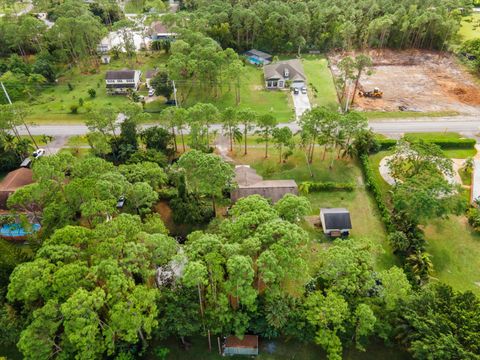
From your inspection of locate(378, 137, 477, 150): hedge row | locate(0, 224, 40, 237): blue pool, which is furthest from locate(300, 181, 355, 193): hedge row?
locate(0, 224, 40, 237): blue pool

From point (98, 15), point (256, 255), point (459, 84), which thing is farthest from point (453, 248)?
point (98, 15)

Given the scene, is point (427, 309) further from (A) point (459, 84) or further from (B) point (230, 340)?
(A) point (459, 84)

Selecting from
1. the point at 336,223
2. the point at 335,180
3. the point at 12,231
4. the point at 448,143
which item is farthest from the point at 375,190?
the point at 12,231

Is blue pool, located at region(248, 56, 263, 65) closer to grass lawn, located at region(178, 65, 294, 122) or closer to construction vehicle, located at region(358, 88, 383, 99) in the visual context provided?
grass lawn, located at region(178, 65, 294, 122)

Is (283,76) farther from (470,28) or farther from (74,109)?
(470,28)

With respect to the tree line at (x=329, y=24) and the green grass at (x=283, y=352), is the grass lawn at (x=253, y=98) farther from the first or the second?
the green grass at (x=283, y=352)

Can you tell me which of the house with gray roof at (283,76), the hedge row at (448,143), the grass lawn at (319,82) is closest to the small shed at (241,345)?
the hedge row at (448,143)
